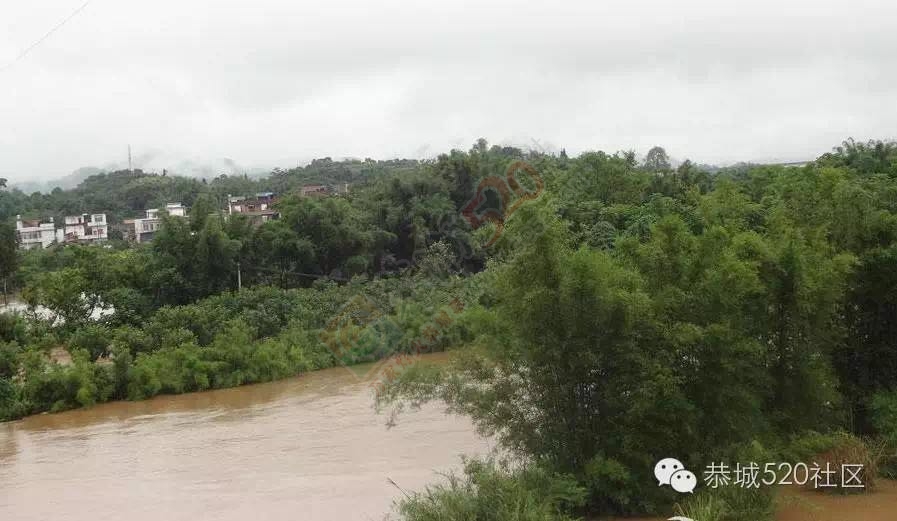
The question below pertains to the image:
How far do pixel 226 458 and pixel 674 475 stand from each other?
6153 mm

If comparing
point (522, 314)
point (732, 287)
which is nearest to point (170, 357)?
point (522, 314)

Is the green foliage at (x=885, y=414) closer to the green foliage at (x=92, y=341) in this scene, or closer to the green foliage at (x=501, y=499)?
the green foliage at (x=501, y=499)

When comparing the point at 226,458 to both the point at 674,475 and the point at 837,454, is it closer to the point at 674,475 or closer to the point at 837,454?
the point at 674,475

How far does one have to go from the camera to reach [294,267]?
2125 cm

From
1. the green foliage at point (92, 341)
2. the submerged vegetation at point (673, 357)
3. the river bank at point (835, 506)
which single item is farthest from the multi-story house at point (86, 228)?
the river bank at point (835, 506)

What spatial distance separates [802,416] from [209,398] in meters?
10.3

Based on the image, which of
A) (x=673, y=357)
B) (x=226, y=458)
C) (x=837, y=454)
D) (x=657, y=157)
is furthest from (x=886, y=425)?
(x=657, y=157)

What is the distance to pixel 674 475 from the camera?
7.54 metres

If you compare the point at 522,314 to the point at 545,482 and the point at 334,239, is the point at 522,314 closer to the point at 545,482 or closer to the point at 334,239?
the point at 545,482

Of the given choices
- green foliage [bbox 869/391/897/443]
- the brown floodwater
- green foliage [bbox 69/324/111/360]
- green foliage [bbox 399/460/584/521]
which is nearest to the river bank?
green foliage [bbox 869/391/897/443]

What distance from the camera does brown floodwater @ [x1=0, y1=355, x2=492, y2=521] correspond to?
367 inches

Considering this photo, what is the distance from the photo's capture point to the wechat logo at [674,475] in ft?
24.6

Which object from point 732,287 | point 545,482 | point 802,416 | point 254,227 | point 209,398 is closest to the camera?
point 545,482

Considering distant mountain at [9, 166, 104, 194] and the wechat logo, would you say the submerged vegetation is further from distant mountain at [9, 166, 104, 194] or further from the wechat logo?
distant mountain at [9, 166, 104, 194]
